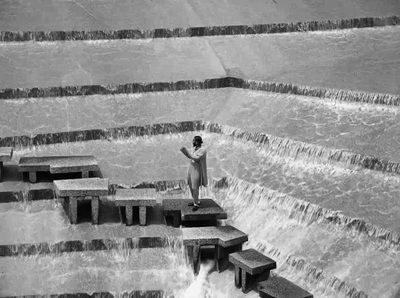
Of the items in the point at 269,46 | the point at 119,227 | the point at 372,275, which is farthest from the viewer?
the point at 269,46

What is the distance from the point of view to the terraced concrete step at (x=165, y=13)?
73.8 ft

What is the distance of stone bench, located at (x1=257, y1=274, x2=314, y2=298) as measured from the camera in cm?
1480

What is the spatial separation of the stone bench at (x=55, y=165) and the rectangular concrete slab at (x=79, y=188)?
46 cm

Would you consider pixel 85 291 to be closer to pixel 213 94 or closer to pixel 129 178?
pixel 129 178

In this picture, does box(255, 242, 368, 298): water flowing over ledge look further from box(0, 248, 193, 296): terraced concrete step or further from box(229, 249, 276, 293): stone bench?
box(0, 248, 193, 296): terraced concrete step

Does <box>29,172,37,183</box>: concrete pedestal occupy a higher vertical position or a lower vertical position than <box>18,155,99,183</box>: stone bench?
lower

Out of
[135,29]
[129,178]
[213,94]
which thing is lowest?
[129,178]

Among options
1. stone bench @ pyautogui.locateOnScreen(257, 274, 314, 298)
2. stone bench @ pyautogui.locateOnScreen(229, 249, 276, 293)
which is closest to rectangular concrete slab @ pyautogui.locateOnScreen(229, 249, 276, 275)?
stone bench @ pyautogui.locateOnScreen(229, 249, 276, 293)

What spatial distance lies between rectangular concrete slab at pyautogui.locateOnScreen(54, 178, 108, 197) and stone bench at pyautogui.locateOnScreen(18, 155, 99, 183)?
0.46 meters

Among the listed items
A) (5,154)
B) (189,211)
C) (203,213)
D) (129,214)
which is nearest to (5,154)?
(5,154)

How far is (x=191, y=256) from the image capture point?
55.2 feet

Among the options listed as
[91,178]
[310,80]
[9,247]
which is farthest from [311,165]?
[9,247]

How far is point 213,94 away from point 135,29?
118 inches

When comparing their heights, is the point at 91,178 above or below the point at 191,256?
above
